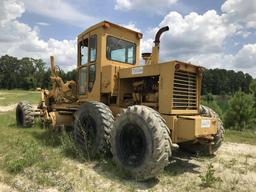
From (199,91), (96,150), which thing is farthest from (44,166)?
(199,91)

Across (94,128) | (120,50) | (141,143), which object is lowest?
(141,143)

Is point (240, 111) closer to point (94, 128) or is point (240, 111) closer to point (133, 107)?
point (94, 128)

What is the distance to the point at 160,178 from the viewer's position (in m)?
5.51

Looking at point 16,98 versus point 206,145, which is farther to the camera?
point 16,98

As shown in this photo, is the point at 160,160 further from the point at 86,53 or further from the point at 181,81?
the point at 86,53

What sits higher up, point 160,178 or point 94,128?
point 94,128

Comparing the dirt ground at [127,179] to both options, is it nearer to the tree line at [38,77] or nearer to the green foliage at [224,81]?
the tree line at [38,77]

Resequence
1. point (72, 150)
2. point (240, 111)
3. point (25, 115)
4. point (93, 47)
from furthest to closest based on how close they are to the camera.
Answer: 1. point (240, 111)
2. point (25, 115)
3. point (93, 47)
4. point (72, 150)

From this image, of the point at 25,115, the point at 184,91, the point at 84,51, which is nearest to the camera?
the point at 184,91

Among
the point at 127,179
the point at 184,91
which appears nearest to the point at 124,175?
the point at 127,179

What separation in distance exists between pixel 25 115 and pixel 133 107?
684 centimetres

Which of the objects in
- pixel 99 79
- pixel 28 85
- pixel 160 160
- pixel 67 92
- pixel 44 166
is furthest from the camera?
pixel 28 85

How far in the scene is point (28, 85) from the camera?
259ft

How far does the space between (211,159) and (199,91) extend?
64.9 inches
